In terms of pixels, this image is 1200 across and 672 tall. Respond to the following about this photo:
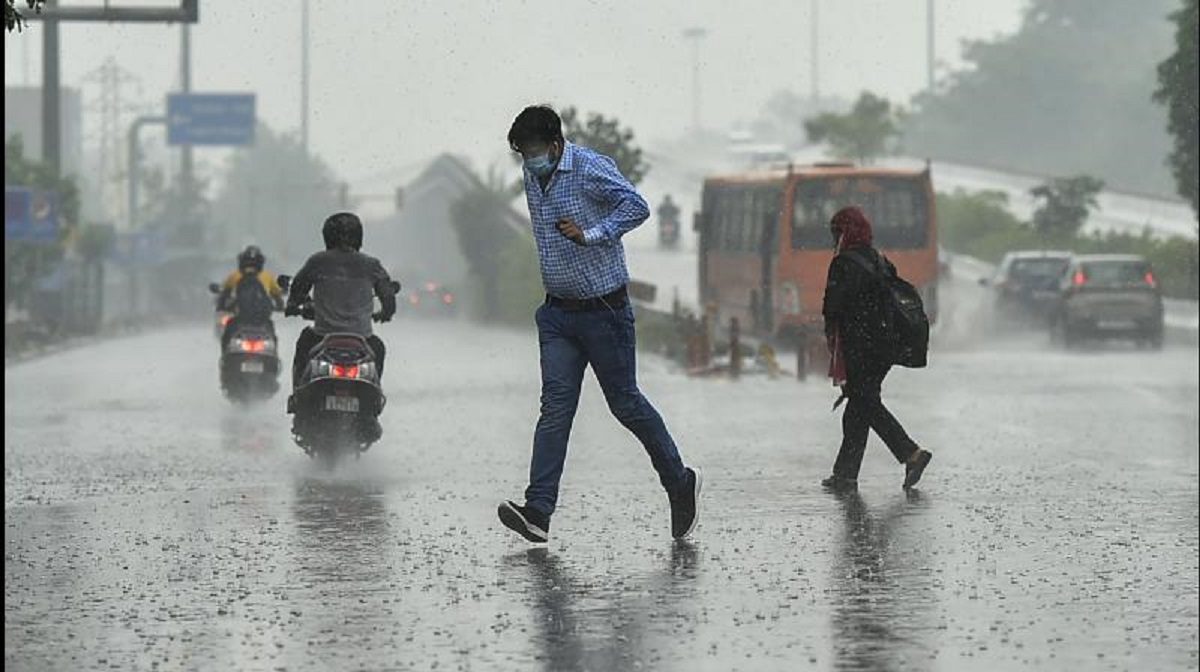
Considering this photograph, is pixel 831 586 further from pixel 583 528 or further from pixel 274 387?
pixel 274 387

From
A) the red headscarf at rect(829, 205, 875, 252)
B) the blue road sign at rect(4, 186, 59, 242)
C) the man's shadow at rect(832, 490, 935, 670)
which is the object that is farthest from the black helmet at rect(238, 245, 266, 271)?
the blue road sign at rect(4, 186, 59, 242)

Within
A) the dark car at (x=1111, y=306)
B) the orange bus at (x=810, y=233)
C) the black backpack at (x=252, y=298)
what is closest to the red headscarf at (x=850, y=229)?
the black backpack at (x=252, y=298)

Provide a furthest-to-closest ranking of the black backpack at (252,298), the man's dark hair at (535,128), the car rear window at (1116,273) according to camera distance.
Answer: the car rear window at (1116,273)
the black backpack at (252,298)
the man's dark hair at (535,128)

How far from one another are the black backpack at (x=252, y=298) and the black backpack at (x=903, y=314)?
1109cm

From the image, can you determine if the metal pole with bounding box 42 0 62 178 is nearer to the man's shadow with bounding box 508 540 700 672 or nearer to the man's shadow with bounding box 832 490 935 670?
the man's shadow with bounding box 832 490 935 670

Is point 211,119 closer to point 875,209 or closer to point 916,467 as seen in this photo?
point 875,209

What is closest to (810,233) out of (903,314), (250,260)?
(250,260)

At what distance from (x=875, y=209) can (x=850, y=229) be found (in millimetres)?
29636

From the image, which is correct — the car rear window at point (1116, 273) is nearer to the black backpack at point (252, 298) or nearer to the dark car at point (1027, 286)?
the dark car at point (1027, 286)

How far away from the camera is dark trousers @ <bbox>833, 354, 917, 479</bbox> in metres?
15.5

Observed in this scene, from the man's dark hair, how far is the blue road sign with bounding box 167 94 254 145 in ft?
262

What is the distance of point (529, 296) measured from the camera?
78812 millimetres

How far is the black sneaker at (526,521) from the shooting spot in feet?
40.9

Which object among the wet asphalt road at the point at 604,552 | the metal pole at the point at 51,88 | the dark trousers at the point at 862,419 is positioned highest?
the metal pole at the point at 51,88
